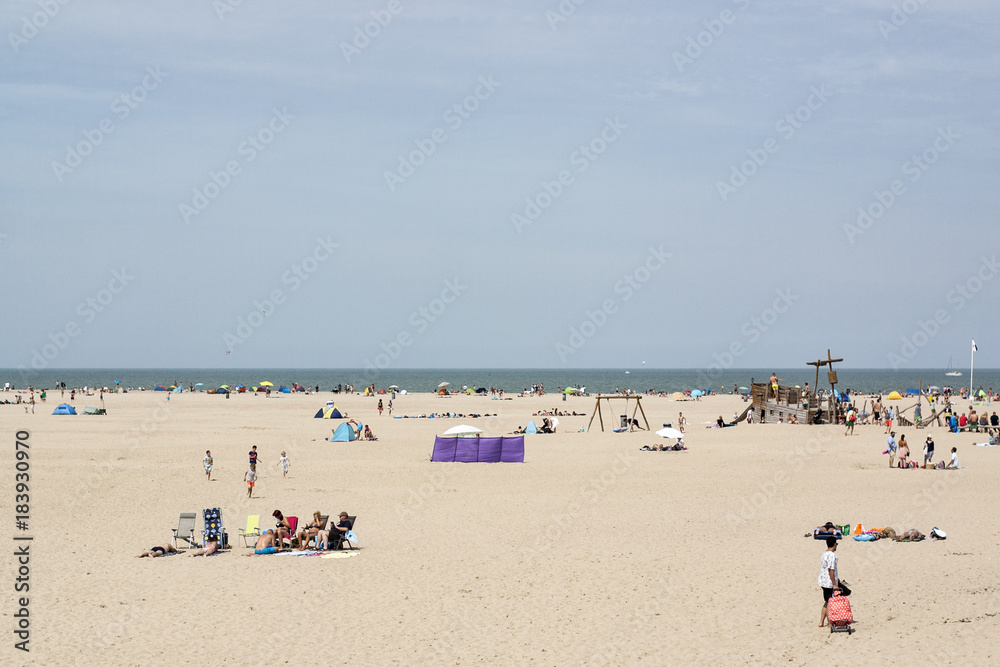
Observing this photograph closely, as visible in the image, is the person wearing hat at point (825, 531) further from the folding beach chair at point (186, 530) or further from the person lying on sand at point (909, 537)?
the folding beach chair at point (186, 530)

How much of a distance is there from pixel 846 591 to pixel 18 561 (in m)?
13.0

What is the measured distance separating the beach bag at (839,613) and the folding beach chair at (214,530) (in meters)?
10.6

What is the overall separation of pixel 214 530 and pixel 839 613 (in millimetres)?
10832

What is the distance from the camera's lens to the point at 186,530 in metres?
16.2

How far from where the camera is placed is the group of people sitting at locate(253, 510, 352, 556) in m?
15.9

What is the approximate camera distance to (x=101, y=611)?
39.0ft

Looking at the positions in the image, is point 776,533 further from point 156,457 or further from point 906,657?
point 156,457

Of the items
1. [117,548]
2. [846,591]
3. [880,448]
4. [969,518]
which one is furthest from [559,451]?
[846,591]

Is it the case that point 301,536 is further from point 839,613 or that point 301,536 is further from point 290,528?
point 839,613

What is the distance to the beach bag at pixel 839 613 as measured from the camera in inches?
437

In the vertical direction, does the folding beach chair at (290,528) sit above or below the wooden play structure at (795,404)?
below

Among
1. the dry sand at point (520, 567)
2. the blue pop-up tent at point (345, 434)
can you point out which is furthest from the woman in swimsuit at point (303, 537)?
the blue pop-up tent at point (345, 434)

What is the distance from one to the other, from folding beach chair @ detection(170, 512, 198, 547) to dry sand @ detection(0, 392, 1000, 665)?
2.10 ft

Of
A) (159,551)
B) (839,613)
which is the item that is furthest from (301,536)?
(839,613)
